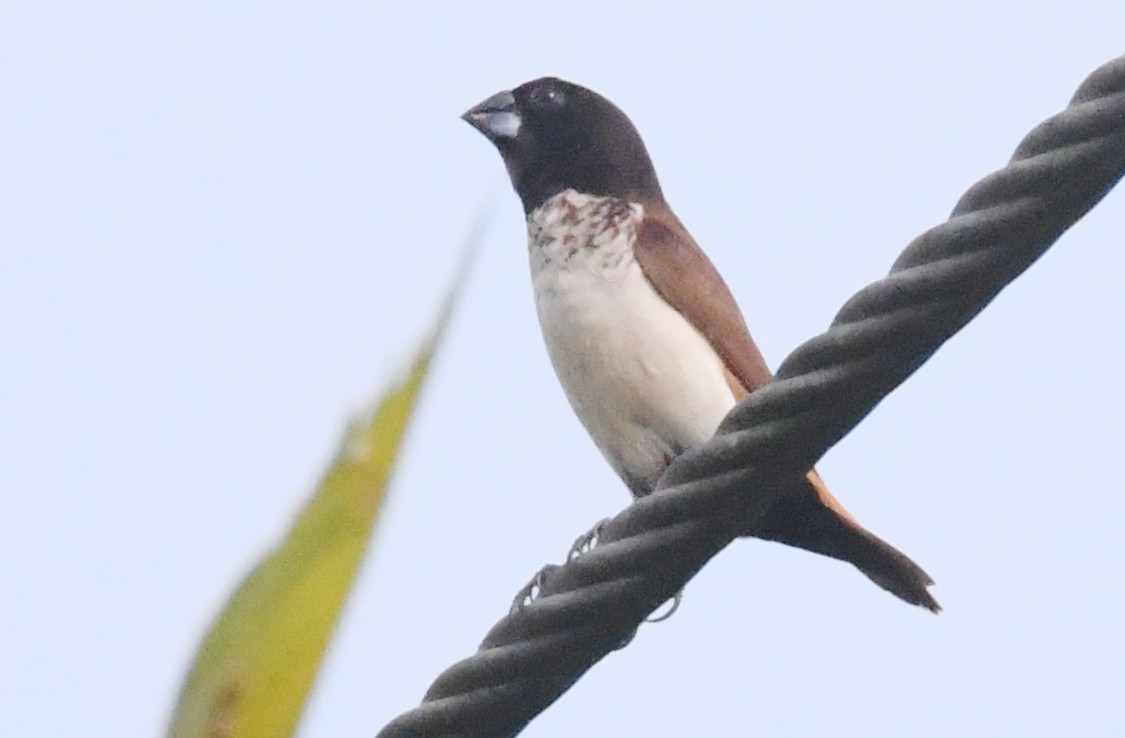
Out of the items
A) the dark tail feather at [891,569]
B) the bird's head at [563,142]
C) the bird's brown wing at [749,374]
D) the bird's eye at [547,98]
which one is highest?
the bird's eye at [547,98]

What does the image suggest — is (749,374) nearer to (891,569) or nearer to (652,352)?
(652,352)

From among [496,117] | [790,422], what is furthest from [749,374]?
[790,422]

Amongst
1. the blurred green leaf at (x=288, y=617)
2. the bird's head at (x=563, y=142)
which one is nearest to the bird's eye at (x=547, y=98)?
the bird's head at (x=563, y=142)

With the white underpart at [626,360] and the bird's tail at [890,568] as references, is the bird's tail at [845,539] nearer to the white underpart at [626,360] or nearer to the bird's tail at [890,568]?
the bird's tail at [890,568]

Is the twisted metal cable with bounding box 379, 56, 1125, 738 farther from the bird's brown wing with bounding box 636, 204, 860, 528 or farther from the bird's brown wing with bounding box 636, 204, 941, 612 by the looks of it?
the bird's brown wing with bounding box 636, 204, 860, 528

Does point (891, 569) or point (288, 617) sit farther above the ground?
point (288, 617)

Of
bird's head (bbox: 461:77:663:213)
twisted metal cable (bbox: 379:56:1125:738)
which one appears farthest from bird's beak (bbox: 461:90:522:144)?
twisted metal cable (bbox: 379:56:1125:738)
